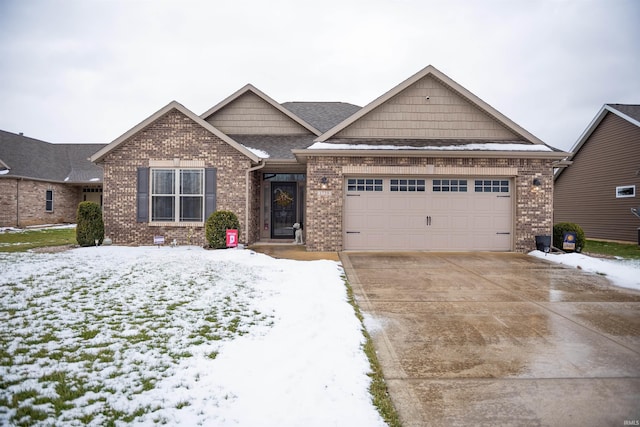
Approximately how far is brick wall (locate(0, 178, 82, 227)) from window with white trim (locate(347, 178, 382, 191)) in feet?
69.7

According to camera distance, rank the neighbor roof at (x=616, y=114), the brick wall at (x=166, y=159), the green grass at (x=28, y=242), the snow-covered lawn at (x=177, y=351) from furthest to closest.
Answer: the neighbor roof at (x=616, y=114)
the brick wall at (x=166, y=159)
the green grass at (x=28, y=242)
the snow-covered lawn at (x=177, y=351)

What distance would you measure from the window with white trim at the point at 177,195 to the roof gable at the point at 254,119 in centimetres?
383

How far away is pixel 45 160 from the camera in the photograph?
78.9 ft

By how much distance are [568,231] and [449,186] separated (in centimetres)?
394

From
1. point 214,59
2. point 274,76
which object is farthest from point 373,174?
point 274,76

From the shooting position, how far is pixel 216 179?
11.8 m

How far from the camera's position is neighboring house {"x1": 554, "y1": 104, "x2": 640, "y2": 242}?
627 inches

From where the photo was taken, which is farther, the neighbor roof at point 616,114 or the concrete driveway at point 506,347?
the neighbor roof at point 616,114

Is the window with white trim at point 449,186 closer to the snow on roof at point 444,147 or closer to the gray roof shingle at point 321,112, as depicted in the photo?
the snow on roof at point 444,147

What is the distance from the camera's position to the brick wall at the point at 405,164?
36.8 ft

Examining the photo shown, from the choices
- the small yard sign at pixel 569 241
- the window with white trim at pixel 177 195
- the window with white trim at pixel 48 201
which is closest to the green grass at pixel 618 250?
the small yard sign at pixel 569 241

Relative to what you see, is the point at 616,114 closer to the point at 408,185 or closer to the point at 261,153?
the point at 408,185

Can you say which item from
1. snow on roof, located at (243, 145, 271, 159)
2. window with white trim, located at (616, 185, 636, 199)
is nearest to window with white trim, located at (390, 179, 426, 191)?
snow on roof, located at (243, 145, 271, 159)

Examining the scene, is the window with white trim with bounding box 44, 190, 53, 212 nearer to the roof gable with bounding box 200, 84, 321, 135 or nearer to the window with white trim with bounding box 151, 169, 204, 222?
the roof gable with bounding box 200, 84, 321, 135
